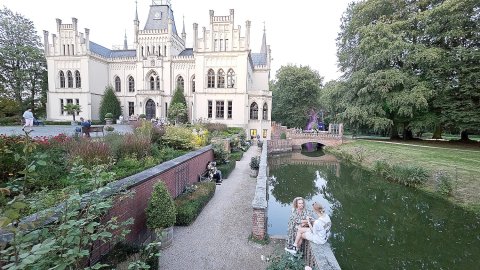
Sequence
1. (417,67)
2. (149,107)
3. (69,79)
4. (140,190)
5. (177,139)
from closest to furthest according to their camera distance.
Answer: (140,190) → (177,139) → (417,67) → (69,79) → (149,107)

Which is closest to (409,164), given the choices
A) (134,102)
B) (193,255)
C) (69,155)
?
(193,255)

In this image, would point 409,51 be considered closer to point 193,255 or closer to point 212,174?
point 212,174

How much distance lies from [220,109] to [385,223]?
77.8ft

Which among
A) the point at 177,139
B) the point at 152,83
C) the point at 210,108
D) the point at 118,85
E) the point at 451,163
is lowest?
the point at 451,163

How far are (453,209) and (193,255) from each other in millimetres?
12413

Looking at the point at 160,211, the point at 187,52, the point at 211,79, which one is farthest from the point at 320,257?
the point at 187,52

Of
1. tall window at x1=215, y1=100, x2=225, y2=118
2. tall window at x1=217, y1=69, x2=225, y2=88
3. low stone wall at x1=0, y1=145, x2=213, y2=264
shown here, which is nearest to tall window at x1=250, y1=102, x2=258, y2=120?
tall window at x1=215, y1=100, x2=225, y2=118

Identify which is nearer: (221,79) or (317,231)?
(317,231)

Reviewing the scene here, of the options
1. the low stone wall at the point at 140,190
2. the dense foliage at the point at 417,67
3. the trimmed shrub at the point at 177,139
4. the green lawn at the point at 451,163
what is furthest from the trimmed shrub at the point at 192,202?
the dense foliage at the point at 417,67

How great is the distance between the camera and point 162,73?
3309 centimetres

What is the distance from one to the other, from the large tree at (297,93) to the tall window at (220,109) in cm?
1426

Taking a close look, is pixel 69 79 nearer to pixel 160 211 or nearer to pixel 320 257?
pixel 160 211

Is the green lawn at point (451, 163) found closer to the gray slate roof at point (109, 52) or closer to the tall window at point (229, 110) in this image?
the tall window at point (229, 110)

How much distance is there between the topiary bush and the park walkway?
0.70m
